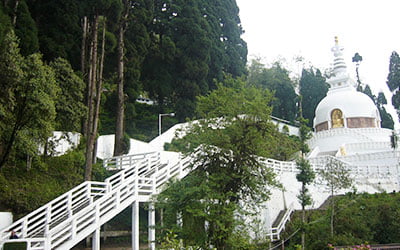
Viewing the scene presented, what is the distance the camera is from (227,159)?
41.2 ft

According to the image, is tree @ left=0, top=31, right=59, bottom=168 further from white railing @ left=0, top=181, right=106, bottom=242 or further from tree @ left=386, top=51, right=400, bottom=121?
tree @ left=386, top=51, right=400, bottom=121

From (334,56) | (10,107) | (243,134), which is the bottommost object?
(243,134)

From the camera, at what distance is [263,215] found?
19703 millimetres

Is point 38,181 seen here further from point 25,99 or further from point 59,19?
point 59,19

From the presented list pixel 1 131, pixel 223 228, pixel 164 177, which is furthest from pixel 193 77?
pixel 223 228

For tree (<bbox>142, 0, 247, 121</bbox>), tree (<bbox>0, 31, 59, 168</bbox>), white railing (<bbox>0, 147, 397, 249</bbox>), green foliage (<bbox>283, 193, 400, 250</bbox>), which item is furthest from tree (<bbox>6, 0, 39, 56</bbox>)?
green foliage (<bbox>283, 193, 400, 250</bbox>)

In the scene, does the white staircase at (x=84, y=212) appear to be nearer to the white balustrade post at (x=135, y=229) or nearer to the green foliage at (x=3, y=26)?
the white balustrade post at (x=135, y=229)

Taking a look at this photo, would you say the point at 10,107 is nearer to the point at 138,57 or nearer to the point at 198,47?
the point at 138,57

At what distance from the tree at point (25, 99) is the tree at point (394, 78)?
33425 mm

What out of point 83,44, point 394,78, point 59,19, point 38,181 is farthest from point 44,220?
point 394,78

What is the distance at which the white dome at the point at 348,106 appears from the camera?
124 ft

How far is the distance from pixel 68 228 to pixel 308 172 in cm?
1209

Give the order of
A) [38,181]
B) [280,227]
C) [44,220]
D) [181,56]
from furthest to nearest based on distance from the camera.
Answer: [181,56]
[280,227]
[38,181]
[44,220]

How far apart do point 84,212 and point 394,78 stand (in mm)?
34974
